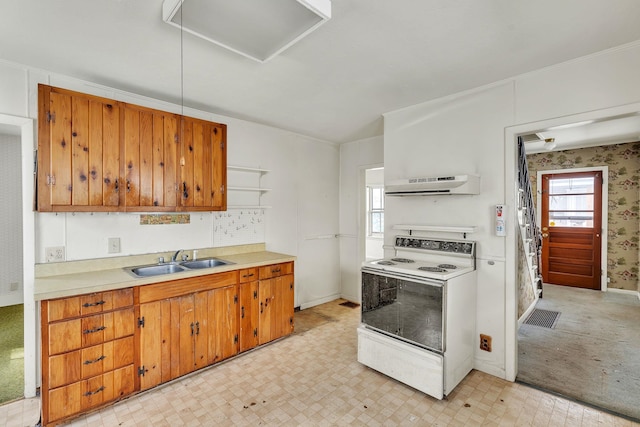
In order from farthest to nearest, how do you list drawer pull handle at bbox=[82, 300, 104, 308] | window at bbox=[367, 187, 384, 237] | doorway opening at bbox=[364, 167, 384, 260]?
window at bbox=[367, 187, 384, 237] → doorway opening at bbox=[364, 167, 384, 260] → drawer pull handle at bbox=[82, 300, 104, 308]

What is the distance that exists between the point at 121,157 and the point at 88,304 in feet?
3.94

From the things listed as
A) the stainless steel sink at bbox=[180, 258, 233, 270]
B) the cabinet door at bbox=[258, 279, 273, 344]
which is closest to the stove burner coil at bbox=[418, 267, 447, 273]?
the cabinet door at bbox=[258, 279, 273, 344]

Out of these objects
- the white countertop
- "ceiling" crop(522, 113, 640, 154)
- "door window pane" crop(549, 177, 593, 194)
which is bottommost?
the white countertop

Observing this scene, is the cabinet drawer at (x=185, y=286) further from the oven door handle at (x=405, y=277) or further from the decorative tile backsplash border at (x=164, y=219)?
the oven door handle at (x=405, y=277)

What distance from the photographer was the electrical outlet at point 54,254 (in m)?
2.42

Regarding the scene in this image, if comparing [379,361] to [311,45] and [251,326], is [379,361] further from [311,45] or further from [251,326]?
[311,45]

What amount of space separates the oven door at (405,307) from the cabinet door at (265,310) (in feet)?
3.38

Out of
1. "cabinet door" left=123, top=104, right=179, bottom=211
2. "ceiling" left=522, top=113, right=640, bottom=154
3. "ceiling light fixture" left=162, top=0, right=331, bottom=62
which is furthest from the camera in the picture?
"ceiling" left=522, top=113, right=640, bottom=154

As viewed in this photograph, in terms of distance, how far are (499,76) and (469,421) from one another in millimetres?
Result: 2681

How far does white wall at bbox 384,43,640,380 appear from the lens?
2.19 meters

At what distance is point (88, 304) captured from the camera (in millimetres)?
2127

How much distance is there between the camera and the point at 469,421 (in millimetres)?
2062

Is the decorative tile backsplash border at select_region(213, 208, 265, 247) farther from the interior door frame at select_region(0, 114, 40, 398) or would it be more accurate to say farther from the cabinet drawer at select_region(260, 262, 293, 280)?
the interior door frame at select_region(0, 114, 40, 398)

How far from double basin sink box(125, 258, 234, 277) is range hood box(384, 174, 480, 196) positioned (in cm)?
191
